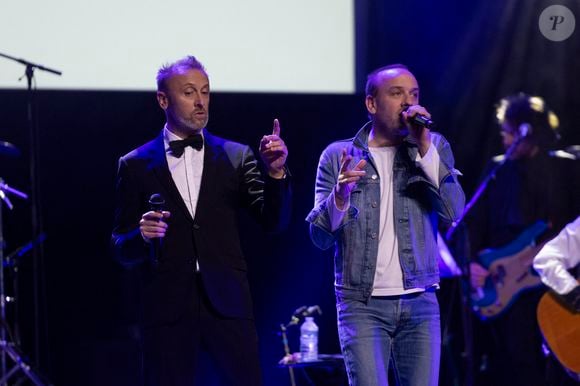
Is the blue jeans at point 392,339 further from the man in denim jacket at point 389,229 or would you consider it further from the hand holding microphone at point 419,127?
the hand holding microphone at point 419,127

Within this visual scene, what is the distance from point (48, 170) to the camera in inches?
207

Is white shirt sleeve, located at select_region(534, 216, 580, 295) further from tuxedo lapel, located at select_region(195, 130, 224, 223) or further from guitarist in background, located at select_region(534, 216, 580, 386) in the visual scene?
tuxedo lapel, located at select_region(195, 130, 224, 223)

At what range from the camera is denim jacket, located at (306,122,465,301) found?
3322 millimetres

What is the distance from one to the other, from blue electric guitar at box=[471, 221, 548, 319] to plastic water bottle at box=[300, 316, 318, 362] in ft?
3.65

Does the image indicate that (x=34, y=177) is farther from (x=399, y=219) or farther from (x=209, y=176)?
(x=399, y=219)

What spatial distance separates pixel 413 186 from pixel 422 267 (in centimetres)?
34

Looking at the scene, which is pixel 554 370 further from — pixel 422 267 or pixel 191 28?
pixel 191 28

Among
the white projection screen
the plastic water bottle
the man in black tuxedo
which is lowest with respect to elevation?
the plastic water bottle

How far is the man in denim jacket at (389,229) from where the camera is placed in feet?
10.7

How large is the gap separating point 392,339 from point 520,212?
252 cm

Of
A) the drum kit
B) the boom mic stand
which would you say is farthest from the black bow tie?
the boom mic stand

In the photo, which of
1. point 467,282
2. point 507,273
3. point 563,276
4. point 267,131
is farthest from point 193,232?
point 507,273

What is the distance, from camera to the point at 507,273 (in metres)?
5.54

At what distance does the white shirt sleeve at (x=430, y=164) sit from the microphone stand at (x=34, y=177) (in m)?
2.24
